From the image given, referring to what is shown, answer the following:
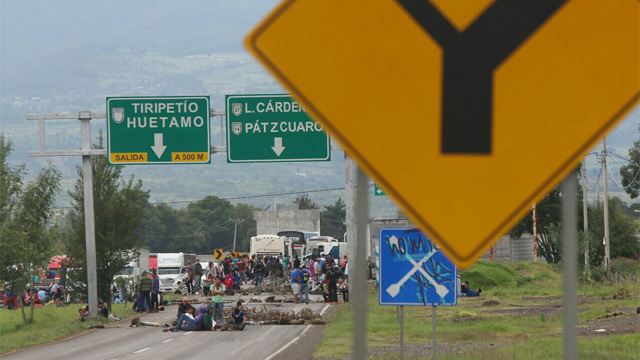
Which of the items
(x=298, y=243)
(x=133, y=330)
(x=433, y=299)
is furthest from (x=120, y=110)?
(x=298, y=243)

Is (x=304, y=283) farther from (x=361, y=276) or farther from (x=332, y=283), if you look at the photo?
(x=361, y=276)

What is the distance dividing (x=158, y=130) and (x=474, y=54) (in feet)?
91.6

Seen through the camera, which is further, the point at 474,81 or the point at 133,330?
the point at 133,330

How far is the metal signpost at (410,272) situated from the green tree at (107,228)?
89.4 feet

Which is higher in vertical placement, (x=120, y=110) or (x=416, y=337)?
(x=120, y=110)

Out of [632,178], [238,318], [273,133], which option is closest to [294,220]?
[632,178]

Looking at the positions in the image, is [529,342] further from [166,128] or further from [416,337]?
[166,128]

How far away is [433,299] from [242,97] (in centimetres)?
1880

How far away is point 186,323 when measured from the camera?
3294 cm

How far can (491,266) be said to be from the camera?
51.6 metres

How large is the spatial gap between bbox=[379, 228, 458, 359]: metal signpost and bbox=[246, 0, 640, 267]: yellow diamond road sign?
963 cm

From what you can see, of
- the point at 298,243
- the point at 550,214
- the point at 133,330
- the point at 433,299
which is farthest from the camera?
the point at 298,243

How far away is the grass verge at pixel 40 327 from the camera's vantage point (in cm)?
2977

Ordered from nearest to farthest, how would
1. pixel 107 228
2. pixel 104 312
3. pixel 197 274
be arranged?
pixel 104 312
pixel 107 228
pixel 197 274
